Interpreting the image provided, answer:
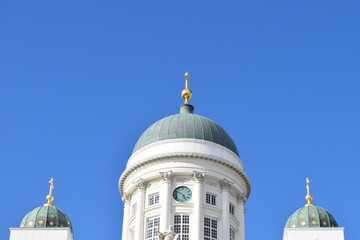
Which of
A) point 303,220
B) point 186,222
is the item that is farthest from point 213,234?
point 303,220

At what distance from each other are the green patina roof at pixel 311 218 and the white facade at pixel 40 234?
15692mm

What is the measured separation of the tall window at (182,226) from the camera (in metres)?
72.8

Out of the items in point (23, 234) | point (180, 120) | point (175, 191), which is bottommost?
point (23, 234)

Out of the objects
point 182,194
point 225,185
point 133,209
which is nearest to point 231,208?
point 225,185

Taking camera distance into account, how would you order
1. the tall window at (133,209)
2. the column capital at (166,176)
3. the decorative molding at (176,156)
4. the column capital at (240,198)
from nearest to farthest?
the column capital at (166,176) → the decorative molding at (176,156) → the tall window at (133,209) → the column capital at (240,198)

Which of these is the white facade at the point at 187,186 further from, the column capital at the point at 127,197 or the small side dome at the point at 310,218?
the small side dome at the point at 310,218

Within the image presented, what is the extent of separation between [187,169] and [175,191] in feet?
6.18

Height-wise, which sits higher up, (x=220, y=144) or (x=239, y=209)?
(x=220, y=144)

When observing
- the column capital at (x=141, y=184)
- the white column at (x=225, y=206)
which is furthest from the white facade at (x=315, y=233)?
the column capital at (x=141, y=184)

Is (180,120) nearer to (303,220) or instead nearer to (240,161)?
(240,161)

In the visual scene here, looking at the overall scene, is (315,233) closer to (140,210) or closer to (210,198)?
(210,198)

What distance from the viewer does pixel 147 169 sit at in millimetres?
76375

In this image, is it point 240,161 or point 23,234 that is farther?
point 240,161

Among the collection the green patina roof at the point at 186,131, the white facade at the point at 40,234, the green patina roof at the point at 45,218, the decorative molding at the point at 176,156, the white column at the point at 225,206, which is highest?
the green patina roof at the point at 186,131
